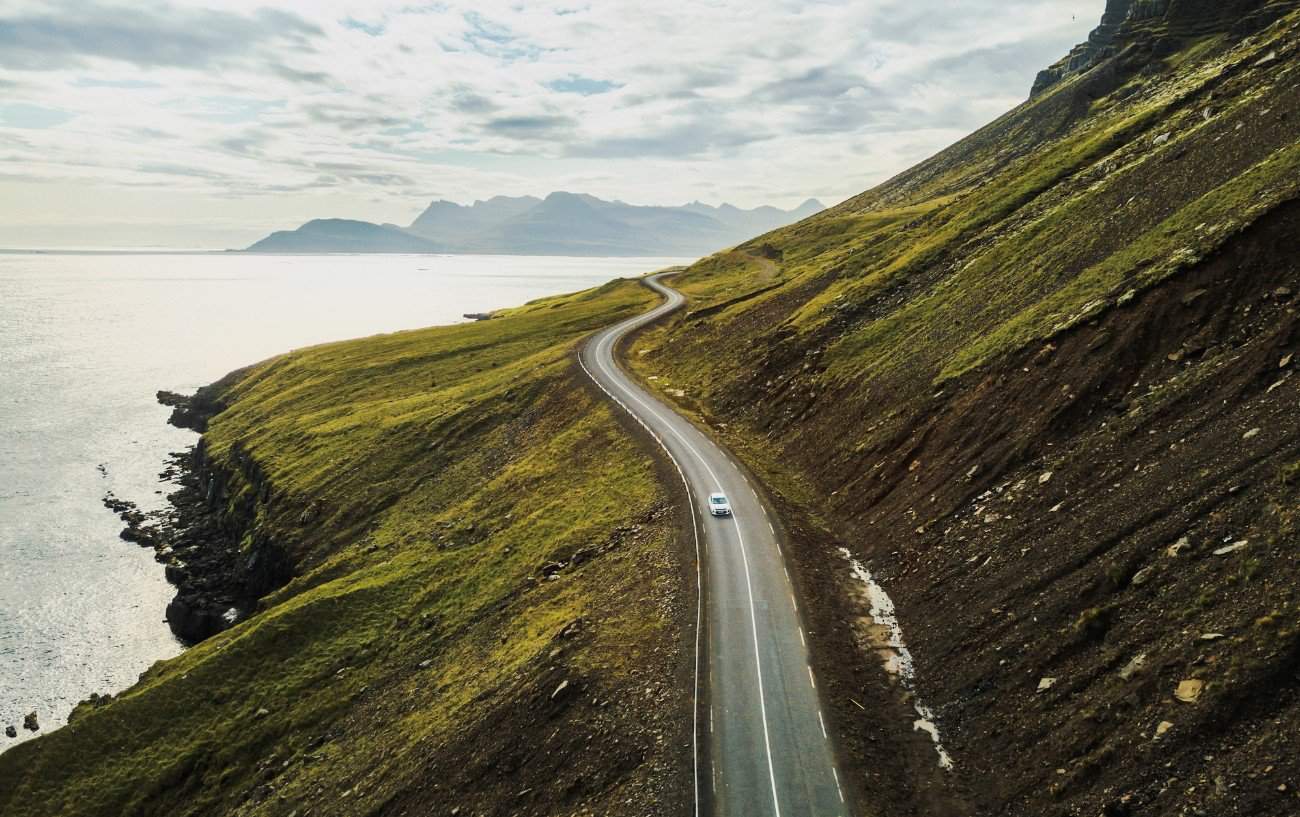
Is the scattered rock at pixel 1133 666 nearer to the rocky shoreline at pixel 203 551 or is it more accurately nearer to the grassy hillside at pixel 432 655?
the grassy hillside at pixel 432 655

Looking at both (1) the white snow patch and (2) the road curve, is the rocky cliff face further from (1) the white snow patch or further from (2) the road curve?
(2) the road curve

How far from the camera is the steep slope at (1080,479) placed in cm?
2161

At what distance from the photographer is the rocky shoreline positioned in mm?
61188

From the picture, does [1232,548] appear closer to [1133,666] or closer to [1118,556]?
[1118,556]

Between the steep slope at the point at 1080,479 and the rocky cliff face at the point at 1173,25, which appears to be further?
the rocky cliff face at the point at 1173,25

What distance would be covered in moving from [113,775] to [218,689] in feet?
21.9

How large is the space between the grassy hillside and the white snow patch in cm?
949

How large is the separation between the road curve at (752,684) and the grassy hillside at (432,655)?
4.67ft

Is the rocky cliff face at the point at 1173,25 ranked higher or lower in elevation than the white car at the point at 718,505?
higher

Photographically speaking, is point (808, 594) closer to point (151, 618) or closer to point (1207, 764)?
point (1207, 764)

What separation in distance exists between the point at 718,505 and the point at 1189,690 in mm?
27597

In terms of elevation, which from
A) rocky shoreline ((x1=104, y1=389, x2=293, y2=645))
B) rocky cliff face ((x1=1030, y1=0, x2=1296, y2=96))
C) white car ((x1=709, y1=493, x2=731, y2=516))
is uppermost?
rocky cliff face ((x1=1030, y1=0, x2=1296, y2=96))

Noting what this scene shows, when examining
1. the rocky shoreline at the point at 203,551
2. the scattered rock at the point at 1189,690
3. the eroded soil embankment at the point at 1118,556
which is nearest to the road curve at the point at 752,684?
the eroded soil embankment at the point at 1118,556

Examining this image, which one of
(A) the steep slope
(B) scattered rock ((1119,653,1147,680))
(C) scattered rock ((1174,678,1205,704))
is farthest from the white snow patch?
(C) scattered rock ((1174,678,1205,704))
